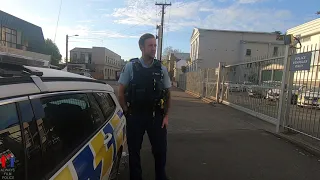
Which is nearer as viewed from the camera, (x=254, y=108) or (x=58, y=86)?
(x=58, y=86)

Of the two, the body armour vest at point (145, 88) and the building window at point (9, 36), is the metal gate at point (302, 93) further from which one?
the building window at point (9, 36)

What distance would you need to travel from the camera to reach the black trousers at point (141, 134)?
3479 mm

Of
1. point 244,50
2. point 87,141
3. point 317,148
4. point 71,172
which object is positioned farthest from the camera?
point 244,50

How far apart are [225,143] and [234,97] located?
7513 millimetres

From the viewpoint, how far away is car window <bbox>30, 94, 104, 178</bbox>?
171 centimetres

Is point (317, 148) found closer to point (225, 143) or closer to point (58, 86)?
point (225, 143)

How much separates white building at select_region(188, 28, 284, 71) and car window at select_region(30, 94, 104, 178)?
1735 inches

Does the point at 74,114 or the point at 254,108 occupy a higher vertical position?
the point at 74,114

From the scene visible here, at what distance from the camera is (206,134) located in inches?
282

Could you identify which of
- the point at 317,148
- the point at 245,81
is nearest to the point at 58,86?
the point at 317,148

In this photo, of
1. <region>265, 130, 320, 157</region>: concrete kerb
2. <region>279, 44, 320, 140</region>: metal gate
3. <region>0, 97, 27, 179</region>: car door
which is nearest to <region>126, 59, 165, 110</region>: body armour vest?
<region>0, 97, 27, 179</region>: car door

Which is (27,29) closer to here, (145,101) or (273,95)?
(273,95)

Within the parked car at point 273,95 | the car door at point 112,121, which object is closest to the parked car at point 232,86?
the parked car at point 273,95

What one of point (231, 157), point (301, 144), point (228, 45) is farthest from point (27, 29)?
A: point (301, 144)
